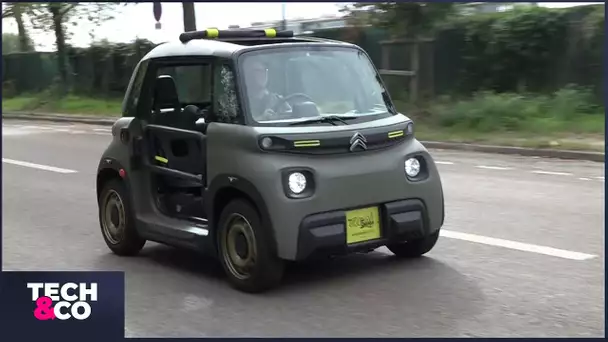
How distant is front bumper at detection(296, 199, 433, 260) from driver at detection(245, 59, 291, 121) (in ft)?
2.77

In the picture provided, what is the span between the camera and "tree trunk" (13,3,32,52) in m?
33.1

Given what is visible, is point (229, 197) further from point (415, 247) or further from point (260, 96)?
point (415, 247)

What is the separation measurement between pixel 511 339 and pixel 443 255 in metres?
2.02

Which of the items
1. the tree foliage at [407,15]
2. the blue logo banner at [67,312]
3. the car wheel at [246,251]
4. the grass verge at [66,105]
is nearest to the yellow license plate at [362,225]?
the car wheel at [246,251]

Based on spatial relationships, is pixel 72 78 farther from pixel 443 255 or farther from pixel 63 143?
pixel 443 255

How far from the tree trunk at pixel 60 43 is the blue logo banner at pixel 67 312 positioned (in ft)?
90.2

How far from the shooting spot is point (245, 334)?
17.5 ft

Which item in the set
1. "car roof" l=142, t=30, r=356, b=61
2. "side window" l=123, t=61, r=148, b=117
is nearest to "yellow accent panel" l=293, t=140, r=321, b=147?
"car roof" l=142, t=30, r=356, b=61

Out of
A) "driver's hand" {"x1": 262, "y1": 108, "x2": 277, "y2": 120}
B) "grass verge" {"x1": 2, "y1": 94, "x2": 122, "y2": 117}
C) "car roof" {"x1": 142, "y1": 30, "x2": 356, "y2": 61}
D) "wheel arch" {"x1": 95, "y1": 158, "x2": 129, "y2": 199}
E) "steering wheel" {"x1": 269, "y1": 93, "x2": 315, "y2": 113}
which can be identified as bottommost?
"grass verge" {"x1": 2, "y1": 94, "x2": 122, "y2": 117}

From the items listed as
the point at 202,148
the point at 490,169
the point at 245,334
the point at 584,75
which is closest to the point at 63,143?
the point at 490,169

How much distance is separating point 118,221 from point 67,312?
2037 mm

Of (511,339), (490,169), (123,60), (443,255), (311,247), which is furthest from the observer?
(123,60)

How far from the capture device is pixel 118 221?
24.5 ft

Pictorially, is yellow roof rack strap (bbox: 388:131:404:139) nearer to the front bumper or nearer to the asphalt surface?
the front bumper
